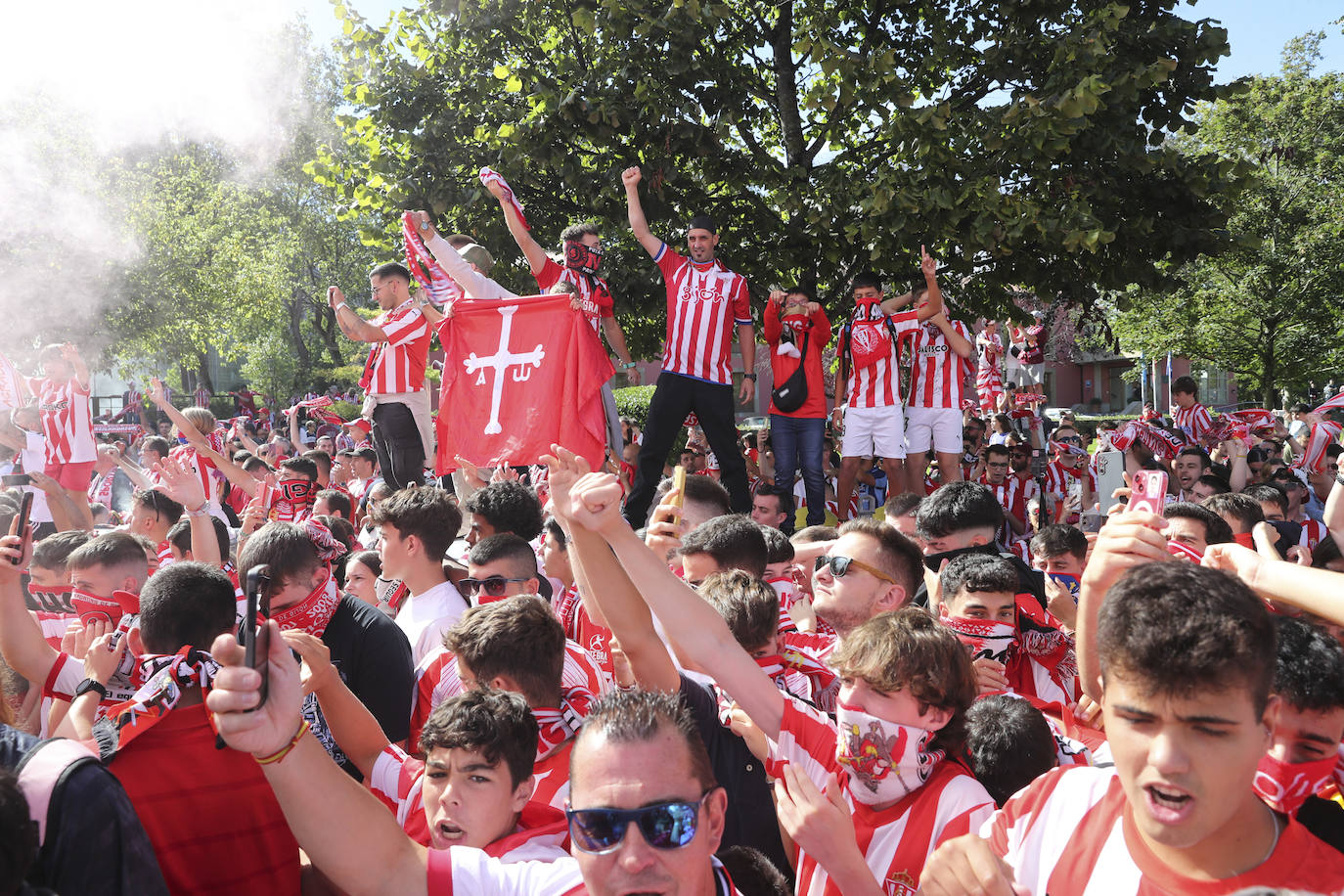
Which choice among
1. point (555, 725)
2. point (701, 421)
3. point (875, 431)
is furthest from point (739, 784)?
point (875, 431)

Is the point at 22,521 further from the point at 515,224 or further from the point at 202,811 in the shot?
the point at 515,224

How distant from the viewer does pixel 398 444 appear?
8516mm


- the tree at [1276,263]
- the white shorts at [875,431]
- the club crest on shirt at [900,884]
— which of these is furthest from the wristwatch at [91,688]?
the tree at [1276,263]

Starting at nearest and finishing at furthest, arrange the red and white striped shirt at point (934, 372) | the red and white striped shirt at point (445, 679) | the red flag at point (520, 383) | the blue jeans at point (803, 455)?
the red and white striped shirt at point (445, 679), the red flag at point (520, 383), the blue jeans at point (803, 455), the red and white striped shirt at point (934, 372)

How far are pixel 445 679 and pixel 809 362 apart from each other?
5.77 m

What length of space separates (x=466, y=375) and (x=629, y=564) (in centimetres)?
523

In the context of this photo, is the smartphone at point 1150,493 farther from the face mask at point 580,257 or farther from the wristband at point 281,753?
the face mask at point 580,257

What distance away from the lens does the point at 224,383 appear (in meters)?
62.3

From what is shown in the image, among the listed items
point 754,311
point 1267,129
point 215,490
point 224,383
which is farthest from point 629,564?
point 224,383

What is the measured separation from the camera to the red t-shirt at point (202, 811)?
2395 mm

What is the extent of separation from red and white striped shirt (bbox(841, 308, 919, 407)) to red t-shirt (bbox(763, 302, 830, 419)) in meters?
0.44

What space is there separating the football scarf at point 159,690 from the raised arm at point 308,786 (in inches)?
18.1

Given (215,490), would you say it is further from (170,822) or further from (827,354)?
(827,354)

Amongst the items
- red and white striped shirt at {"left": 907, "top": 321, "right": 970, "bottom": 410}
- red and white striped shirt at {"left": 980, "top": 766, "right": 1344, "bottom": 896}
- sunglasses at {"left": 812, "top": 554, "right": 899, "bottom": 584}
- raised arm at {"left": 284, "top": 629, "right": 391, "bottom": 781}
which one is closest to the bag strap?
raised arm at {"left": 284, "top": 629, "right": 391, "bottom": 781}
